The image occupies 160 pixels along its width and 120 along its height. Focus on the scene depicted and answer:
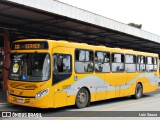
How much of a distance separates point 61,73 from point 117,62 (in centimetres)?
468

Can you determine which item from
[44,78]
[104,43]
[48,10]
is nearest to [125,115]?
[44,78]

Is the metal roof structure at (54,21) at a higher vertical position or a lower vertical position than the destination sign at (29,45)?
higher

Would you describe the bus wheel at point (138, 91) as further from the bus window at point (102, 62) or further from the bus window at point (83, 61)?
the bus window at point (83, 61)

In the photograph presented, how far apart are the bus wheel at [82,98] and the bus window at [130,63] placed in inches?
164

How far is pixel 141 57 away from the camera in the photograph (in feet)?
59.5

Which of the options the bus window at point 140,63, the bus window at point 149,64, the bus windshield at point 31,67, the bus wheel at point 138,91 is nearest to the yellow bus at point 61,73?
the bus windshield at point 31,67

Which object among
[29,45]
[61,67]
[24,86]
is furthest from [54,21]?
[24,86]

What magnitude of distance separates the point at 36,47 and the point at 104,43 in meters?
18.0

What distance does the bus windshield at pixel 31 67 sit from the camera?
1089 centimetres

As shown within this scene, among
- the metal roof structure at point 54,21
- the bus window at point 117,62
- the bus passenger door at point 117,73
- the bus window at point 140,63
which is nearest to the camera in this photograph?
the metal roof structure at point 54,21

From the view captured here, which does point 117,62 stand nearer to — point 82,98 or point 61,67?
point 82,98

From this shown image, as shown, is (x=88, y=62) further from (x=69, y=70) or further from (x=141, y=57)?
(x=141, y=57)

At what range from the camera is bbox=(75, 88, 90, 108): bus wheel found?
1251 centimetres

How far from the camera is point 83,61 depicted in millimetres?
12938
